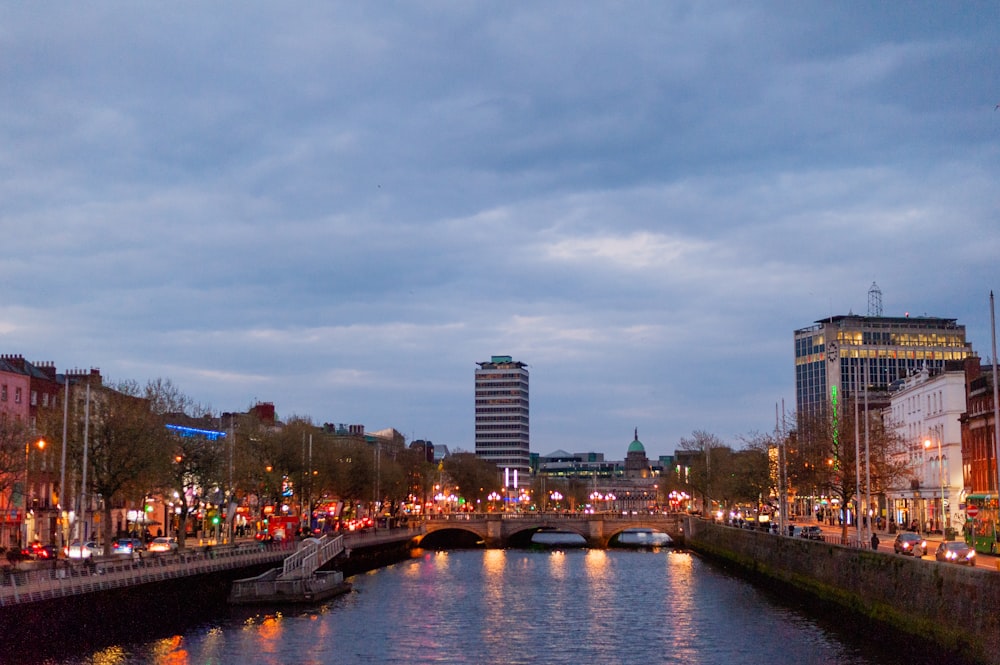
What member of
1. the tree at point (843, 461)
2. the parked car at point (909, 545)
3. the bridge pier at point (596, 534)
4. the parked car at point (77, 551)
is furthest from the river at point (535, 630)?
the bridge pier at point (596, 534)

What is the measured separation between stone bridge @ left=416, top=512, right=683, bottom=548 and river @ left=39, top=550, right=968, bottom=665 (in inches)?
2647

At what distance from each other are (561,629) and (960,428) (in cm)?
6109

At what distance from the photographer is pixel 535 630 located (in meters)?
64.4

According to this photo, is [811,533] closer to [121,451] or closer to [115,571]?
[121,451]

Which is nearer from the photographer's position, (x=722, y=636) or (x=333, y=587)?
(x=722, y=636)

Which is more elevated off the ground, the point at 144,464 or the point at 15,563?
the point at 144,464

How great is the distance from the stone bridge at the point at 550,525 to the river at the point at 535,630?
67246 millimetres

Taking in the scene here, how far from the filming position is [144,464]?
257 ft

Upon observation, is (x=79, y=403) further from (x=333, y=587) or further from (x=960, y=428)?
(x=960, y=428)

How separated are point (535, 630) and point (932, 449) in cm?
6592

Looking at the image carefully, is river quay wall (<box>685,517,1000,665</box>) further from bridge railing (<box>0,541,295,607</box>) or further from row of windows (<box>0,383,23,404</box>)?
row of windows (<box>0,383,23,404</box>)

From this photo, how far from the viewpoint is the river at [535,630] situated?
53.4 meters

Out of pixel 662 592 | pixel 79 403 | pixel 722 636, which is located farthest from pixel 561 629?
pixel 79 403

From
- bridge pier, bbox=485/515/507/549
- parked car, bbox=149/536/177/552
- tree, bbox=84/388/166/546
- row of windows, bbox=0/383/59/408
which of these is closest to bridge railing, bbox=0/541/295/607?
parked car, bbox=149/536/177/552
